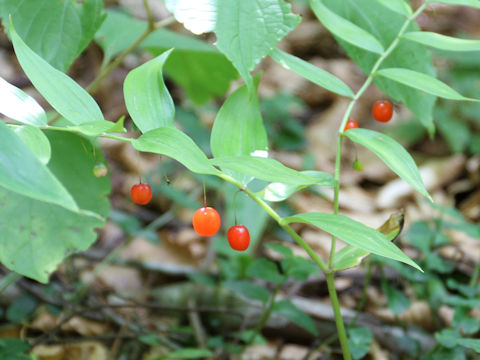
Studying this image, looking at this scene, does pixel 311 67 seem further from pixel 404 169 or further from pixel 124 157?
pixel 124 157

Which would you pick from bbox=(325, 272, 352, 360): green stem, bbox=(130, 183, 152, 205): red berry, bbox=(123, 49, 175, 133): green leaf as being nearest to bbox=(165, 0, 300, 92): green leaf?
bbox=(123, 49, 175, 133): green leaf

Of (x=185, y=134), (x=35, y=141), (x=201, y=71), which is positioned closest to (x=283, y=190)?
(x=185, y=134)

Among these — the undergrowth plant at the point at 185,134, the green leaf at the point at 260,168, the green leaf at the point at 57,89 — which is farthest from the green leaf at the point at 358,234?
the green leaf at the point at 57,89

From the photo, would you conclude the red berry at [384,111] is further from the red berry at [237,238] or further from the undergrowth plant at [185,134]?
the red berry at [237,238]

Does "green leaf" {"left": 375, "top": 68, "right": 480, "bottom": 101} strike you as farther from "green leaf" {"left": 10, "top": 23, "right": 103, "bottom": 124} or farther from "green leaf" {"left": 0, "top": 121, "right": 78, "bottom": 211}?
"green leaf" {"left": 0, "top": 121, "right": 78, "bottom": 211}

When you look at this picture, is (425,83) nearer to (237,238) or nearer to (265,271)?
(237,238)

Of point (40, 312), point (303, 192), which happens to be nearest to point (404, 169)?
point (40, 312)
